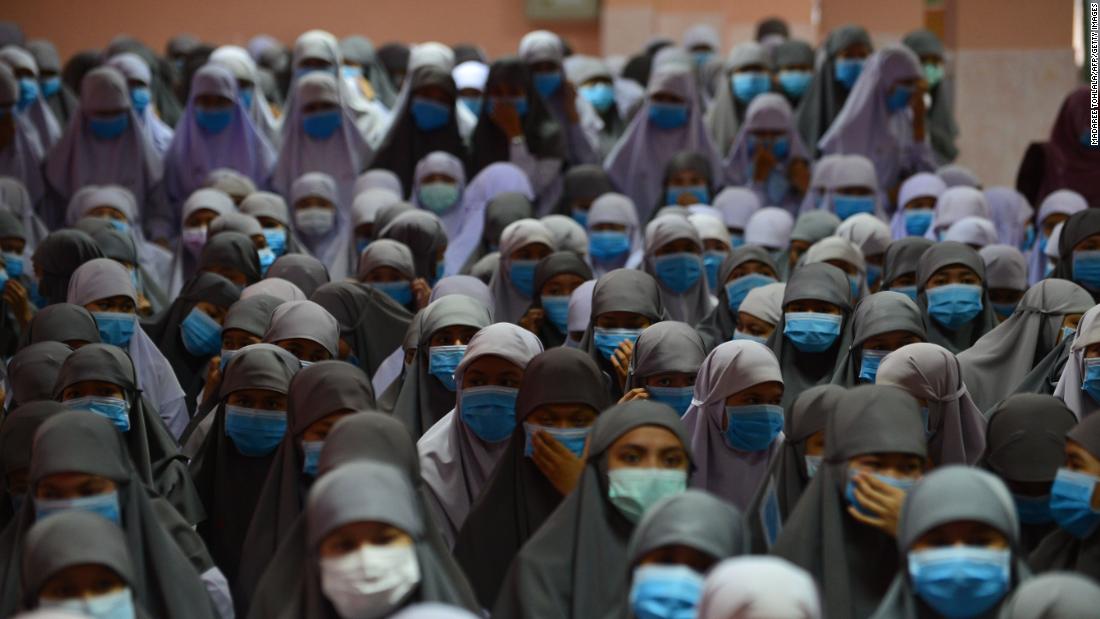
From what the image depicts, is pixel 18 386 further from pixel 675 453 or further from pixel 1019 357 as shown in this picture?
pixel 1019 357

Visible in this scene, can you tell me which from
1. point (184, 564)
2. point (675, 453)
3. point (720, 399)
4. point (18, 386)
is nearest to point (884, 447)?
point (675, 453)

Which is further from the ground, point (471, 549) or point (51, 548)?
point (51, 548)

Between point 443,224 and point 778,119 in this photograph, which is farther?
point 778,119

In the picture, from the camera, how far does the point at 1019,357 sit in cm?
777

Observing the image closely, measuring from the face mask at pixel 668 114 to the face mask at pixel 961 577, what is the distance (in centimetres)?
712

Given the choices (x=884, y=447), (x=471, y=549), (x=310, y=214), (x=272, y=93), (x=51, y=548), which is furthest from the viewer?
(x=272, y=93)

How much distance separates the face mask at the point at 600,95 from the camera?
12.7m

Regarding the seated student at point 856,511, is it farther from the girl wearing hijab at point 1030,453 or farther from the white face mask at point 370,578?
the white face mask at point 370,578

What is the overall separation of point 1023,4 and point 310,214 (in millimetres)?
5740

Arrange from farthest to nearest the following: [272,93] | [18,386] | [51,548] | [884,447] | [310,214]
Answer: [272,93] → [310,214] → [18,386] → [884,447] → [51,548]

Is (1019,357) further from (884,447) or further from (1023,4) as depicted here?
(1023,4)

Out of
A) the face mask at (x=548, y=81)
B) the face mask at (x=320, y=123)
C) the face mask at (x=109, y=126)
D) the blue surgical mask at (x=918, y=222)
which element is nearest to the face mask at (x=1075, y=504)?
the blue surgical mask at (x=918, y=222)

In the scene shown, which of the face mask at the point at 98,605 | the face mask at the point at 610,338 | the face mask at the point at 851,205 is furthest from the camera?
the face mask at the point at 851,205

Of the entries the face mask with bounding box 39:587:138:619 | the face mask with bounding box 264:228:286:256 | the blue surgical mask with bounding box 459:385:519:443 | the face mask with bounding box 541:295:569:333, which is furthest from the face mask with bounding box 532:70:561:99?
the face mask with bounding box 39:587:138:619
